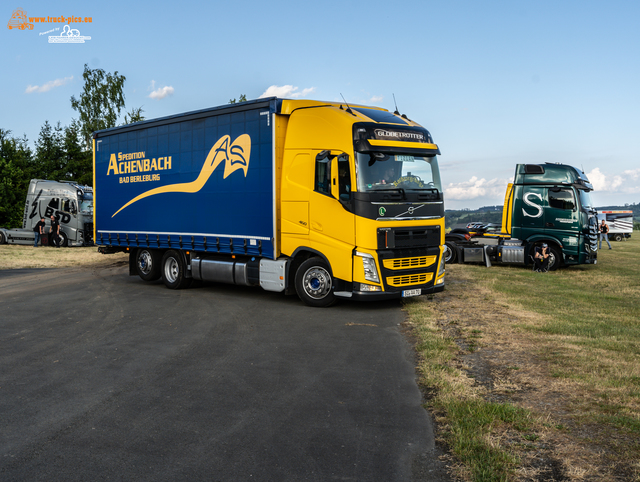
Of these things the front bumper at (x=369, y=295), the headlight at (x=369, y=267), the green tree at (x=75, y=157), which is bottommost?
the front bumper at (x=369, y=295)

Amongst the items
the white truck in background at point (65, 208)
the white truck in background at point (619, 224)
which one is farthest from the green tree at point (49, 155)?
the white truck in background at point (619, 224)

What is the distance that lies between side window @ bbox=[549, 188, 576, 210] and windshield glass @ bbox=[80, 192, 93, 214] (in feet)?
78.2

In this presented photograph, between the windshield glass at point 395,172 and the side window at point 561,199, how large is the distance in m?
7.81

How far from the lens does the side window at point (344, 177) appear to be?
32.8ft

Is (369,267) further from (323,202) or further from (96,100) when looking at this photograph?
(96,100)

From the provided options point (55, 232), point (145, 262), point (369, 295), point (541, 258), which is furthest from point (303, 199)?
point (55, 232)

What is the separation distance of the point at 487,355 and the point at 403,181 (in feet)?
13.9

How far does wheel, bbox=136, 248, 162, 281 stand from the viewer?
47.1ft

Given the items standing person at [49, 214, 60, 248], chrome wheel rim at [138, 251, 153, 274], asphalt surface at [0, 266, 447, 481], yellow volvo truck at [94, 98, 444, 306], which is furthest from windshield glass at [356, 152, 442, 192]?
standing person at [49, 214, 60, 248]

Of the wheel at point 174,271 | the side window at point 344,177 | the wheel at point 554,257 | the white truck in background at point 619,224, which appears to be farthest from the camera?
the white truck in background at point 619,224

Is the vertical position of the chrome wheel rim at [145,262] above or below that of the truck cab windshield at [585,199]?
below

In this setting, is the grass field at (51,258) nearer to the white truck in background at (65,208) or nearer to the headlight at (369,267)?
the white truck in background at (65,208)

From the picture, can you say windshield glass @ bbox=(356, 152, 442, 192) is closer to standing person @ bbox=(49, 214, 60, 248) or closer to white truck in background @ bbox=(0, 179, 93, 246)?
white truck in background @ bbox=(0, 179, 93, 246)

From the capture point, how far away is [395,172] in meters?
10.4
